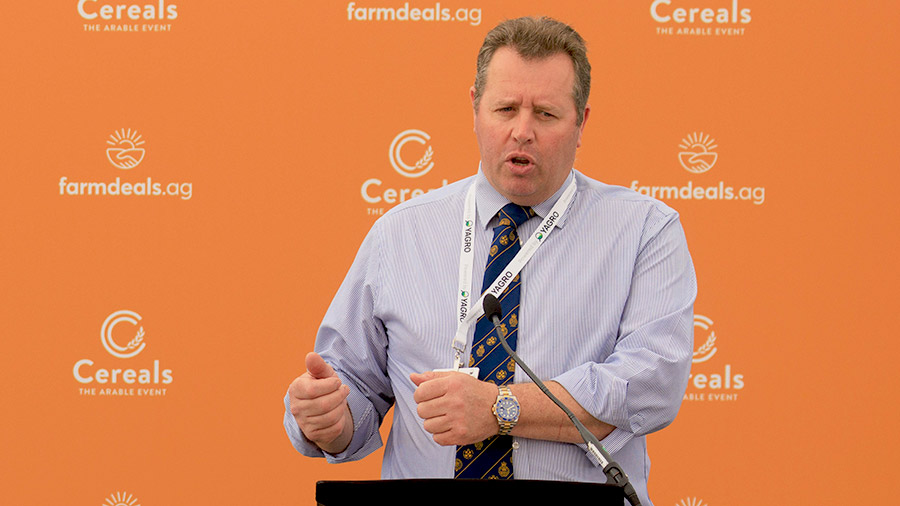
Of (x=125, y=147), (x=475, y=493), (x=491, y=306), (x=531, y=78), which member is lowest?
(x=475, y=493)

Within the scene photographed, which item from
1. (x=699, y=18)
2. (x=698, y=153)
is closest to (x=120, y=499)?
(x=698, y=153)

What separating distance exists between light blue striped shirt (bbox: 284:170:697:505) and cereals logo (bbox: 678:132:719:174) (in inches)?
50.8

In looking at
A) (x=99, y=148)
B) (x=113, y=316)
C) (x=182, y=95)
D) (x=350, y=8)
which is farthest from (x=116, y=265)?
(x=350, y=8)

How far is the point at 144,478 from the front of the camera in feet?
11.2

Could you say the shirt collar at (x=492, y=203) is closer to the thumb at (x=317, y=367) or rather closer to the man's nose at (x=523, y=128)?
the man's nose at (x=523, y=128)

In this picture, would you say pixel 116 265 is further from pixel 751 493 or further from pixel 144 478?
pixel 751 493

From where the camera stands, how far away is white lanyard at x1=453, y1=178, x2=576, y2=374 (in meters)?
2.01

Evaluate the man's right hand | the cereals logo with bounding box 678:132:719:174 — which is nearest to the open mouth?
the man's right hand

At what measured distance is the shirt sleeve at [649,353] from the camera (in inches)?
73.9

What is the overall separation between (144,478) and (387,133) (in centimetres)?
163

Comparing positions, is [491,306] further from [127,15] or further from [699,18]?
[127,15]

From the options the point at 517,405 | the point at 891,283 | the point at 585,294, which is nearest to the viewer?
the point at 517,405

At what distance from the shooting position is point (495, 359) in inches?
78.2

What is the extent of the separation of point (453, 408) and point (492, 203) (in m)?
0.59
